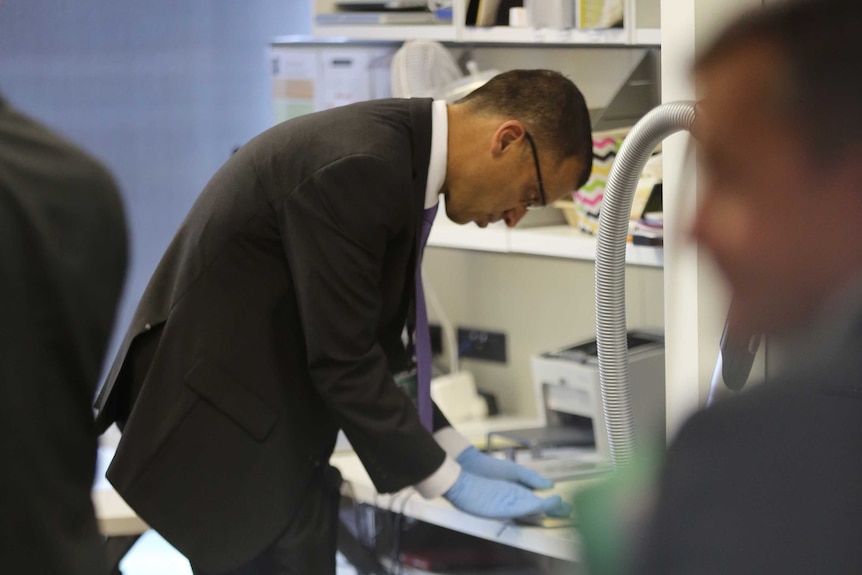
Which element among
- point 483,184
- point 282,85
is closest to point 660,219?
point 483,184

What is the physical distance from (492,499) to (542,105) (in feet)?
2.21

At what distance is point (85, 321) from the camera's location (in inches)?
37.8

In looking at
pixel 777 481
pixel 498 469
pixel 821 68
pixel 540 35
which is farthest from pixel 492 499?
pixel 821 68

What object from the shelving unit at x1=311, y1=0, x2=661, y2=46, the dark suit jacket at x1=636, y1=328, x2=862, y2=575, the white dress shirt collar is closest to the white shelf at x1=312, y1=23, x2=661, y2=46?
the shelving unit at x1=311, y1=0, x2=661, y2=46

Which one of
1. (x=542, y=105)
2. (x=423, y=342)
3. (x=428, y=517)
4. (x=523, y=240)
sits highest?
(x=542, y=105)

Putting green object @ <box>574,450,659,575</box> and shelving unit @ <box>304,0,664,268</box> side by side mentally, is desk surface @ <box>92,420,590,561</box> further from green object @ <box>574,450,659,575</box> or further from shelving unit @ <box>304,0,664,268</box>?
green object @ <box>574,450,659,575</box>

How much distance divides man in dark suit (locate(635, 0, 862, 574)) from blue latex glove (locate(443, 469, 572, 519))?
127cm

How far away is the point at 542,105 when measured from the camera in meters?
1.90

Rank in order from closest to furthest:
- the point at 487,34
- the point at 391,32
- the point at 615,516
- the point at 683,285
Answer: the point at 615,516, the point at 683,285, the point at 487,34, the point at 391,32

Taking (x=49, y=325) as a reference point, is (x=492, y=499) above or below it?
below

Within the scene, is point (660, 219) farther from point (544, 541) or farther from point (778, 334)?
point (778, 334)

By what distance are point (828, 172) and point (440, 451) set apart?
1304 millimetres

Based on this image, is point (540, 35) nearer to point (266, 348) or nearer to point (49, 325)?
point (266, 348)

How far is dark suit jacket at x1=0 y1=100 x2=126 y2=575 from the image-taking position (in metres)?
0.91
